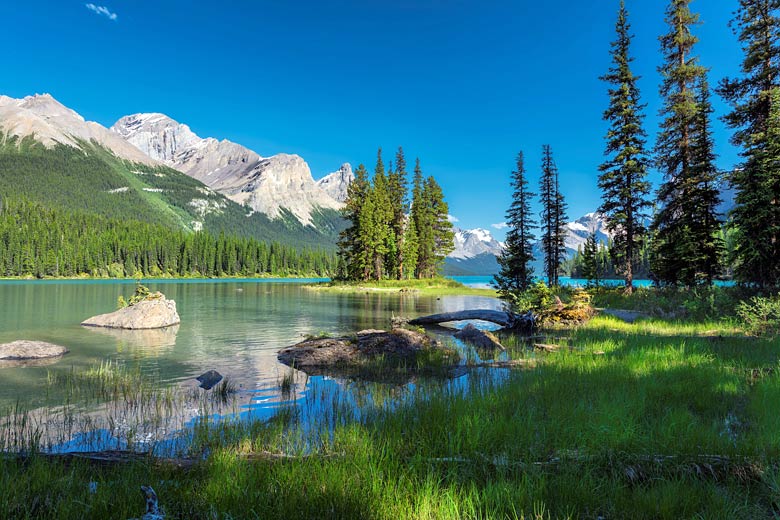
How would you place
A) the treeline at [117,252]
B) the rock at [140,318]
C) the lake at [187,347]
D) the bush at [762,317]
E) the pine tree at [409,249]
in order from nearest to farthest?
the lake at [187,347]
the bush at [762,317]
the rock at [140,318]
the pine tree at [409,249]
the treeline at [117,252]

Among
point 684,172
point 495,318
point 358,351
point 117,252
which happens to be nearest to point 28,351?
point 358,351

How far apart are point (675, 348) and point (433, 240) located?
6447cm

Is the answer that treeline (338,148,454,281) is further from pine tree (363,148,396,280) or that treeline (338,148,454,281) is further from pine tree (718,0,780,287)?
pine tree (718,0,780,287)

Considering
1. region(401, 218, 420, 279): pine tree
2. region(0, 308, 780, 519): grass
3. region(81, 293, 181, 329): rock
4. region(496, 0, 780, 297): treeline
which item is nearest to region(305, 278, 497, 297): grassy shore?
region(401, 218, 420, 279): pine tree

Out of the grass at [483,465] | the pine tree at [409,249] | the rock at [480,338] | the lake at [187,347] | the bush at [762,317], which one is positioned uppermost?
the pine tree at [409,249]

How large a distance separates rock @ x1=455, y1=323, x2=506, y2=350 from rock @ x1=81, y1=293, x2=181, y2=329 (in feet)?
53.7

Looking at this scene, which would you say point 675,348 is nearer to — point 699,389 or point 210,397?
point 699,389

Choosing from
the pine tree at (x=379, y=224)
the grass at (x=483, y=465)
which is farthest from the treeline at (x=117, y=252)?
the grass at (x=483, y=465)

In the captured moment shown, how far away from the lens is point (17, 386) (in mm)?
9883

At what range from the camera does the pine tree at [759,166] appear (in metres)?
17.4

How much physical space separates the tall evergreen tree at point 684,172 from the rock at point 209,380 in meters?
26.0

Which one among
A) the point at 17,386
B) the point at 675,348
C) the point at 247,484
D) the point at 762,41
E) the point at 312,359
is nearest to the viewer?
the point at 247,484

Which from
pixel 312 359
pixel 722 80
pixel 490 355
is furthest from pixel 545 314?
pixel 722 80

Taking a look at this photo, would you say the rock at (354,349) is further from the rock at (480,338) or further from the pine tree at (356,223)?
the pine tree at (356,223)
